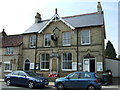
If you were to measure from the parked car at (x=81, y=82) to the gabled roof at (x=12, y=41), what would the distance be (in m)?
13.4

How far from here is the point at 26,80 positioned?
15430mm

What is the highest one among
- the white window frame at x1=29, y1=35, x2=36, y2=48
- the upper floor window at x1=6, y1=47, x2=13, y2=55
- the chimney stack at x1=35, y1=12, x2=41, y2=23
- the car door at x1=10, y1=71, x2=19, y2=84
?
the chimney stack at x1=35, y1=12, x2=41, y2=23

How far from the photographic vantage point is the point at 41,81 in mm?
15156

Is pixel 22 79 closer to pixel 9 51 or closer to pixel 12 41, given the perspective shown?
pixel 9 51

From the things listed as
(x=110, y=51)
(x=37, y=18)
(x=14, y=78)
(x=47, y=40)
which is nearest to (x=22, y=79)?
(x=14, y=78)

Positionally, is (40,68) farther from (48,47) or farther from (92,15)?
(92,15)

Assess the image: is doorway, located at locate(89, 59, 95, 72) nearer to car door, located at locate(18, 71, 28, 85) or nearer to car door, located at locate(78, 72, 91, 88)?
car door, located at locate(78, 72, 91, 88)

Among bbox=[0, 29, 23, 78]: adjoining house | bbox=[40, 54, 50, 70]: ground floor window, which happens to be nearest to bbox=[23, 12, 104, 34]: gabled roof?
bbox=[0, 29, 23, 78]: adjoining house

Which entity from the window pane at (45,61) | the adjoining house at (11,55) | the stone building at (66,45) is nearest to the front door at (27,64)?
the stone building at (66,45)

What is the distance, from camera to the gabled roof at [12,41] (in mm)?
25828

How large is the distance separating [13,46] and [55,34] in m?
7.49

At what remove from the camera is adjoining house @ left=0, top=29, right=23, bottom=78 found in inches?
971

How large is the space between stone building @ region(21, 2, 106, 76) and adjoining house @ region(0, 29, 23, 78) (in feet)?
2.55

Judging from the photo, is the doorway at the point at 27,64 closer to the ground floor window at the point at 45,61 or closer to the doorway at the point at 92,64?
the ground floor window at the point at 45,61
